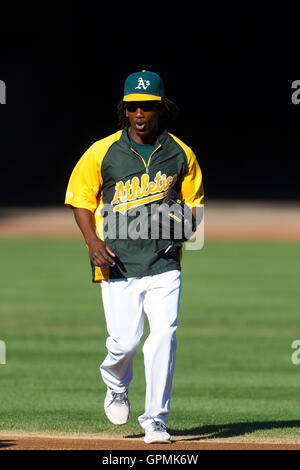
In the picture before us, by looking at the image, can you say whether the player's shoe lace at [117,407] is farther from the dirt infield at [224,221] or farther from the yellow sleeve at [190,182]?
the dirt infield at [224,221]

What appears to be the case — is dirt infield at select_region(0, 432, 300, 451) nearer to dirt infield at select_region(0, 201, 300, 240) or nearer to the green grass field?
the green grass field

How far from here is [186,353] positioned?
1105cm

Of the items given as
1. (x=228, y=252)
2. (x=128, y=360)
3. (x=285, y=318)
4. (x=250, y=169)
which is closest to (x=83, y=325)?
(x=285, y=318)

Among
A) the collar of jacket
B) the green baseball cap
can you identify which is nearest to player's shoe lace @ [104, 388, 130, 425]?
the collar of jacket

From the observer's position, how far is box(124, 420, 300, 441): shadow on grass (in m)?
6.36

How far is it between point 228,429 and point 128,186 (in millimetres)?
1878

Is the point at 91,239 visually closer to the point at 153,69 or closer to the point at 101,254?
the point at 101,254

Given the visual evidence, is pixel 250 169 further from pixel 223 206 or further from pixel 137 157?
pixel 137 157

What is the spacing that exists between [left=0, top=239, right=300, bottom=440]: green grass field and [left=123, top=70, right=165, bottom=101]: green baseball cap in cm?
219

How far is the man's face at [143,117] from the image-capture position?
5988 millimetres

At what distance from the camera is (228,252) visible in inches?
969

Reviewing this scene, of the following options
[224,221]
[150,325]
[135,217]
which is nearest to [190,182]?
[135,217]

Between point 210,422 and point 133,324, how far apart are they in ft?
4.56

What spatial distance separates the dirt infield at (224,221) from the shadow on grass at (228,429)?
70.0ft
